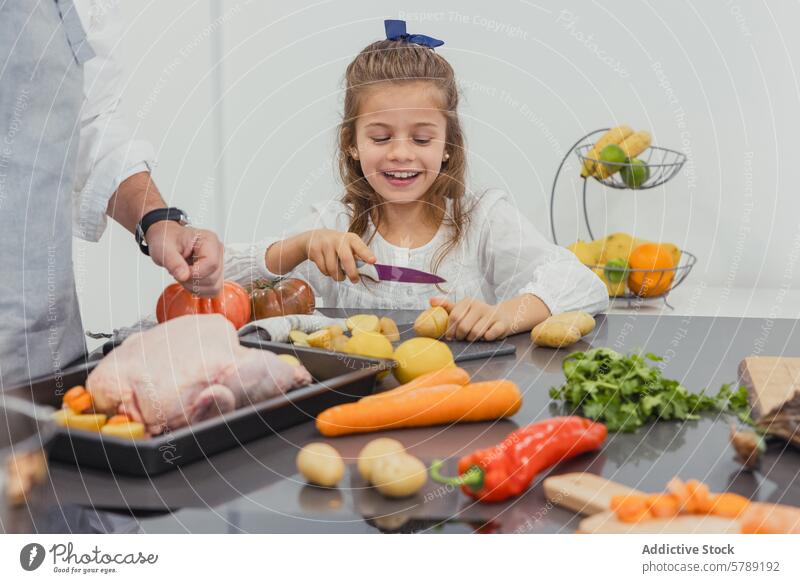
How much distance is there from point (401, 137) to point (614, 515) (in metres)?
0.73

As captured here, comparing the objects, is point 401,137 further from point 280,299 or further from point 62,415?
point 62,415

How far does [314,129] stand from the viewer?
1.54 meters

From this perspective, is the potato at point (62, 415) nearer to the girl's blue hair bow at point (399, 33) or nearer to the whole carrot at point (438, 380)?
the whole carrot at point (438, 380)

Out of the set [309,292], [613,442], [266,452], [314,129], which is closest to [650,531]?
[613,442]

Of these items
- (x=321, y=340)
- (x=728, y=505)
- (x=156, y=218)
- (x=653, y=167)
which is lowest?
(x=728, y=505)

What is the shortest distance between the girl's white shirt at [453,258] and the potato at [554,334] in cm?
31

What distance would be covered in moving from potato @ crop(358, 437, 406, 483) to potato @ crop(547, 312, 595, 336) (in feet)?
1.21

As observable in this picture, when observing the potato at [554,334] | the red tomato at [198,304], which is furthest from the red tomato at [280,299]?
the potato at [554,334]

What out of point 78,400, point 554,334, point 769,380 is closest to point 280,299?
point 554,334

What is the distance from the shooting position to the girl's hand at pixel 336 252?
2.76 feet

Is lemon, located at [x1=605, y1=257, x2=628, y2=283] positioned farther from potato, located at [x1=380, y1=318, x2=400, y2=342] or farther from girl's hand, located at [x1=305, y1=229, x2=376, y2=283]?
potato, located at [x1=380, y1=318, x2=400, y2=342]

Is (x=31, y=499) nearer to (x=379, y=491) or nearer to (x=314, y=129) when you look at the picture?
(x=379, y=491)

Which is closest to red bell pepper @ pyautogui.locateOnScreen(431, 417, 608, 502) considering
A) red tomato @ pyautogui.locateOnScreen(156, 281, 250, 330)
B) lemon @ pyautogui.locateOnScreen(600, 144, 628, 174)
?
red tomato @ pyautogui.locateOnScreen(156, 281, 250, 330)

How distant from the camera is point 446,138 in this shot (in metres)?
1.21
